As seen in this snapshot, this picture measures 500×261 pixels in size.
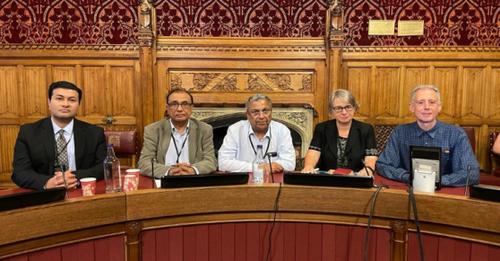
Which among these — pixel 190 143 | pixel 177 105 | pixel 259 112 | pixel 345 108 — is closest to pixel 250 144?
pixel 259 112

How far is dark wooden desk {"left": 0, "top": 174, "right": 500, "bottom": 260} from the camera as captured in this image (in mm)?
1374

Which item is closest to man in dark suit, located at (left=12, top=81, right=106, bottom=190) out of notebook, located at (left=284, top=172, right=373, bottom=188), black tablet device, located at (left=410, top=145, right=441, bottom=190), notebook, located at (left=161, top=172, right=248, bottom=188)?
notebook, located at (left=161, top=172, right=248, bottom=188)

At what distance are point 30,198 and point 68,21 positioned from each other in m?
3.03

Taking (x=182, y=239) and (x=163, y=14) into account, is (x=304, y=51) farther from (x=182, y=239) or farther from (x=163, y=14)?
(x=182, y=239)

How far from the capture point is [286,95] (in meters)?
3.92

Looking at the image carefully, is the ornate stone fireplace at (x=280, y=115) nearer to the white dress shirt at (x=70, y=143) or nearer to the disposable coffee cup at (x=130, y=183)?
the white dress shirt at (x=70, y=143)

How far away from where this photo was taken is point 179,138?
2.38 meters

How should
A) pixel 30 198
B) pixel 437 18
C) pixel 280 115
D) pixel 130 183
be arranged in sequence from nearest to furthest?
pixel 30 198 < pixel 130 183 < pixel 437 18 < pixel 280 115

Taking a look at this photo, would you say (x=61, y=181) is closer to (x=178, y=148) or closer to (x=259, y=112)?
(x=178, y=148)

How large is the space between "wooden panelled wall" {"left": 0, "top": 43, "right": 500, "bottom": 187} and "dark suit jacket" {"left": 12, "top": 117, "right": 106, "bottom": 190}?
181 cm

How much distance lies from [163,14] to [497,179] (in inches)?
134

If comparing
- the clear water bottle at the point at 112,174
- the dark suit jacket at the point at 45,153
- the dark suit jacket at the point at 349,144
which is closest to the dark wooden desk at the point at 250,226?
the clear water bottle at the point at 112,174

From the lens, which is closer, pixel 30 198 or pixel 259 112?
pixel 30 198

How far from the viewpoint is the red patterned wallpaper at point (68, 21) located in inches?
150
